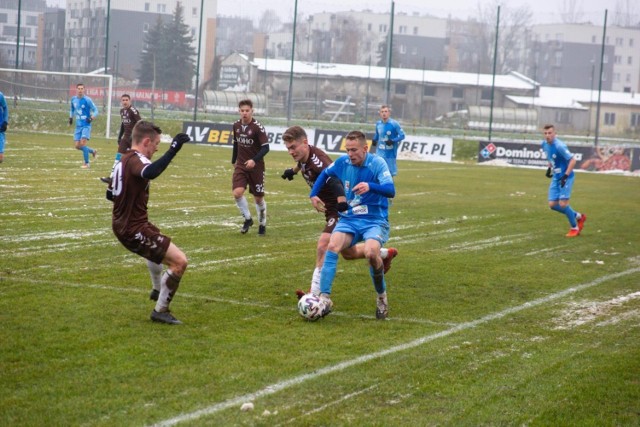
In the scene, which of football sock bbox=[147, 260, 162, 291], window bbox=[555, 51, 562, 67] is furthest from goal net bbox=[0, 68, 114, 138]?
window bbox=[555, 51, 562, 67]

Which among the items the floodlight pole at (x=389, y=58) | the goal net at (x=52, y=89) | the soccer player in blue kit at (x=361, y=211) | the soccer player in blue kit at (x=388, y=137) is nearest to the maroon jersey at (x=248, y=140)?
the soccer player in blue kit at (x=361, y=211)

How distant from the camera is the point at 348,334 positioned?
8.24 meters

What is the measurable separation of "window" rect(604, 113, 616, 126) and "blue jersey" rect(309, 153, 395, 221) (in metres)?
43.5

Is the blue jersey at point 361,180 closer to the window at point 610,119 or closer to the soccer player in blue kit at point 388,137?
the soccer player in blue kit at point 388,137

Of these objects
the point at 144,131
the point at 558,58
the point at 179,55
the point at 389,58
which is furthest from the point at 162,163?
the point at 558,58

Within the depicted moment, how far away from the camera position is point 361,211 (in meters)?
9.25

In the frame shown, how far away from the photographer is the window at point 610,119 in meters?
50.1

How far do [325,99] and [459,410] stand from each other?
A: 40.5m

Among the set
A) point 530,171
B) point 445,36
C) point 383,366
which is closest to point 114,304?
point 383,366

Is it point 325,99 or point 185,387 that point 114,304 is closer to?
point 185,387

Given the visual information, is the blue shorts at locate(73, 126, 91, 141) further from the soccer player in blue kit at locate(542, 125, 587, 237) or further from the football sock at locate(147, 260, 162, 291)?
the football sock at locate(147, 260, 162, 291)

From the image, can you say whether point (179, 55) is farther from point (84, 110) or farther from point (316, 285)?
point (316, 285)

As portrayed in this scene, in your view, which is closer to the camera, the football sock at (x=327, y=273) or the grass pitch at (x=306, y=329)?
the grass pitch at (x=306, y=329)

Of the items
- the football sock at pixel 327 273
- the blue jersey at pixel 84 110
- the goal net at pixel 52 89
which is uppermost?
the goal net at pixel 52 89
